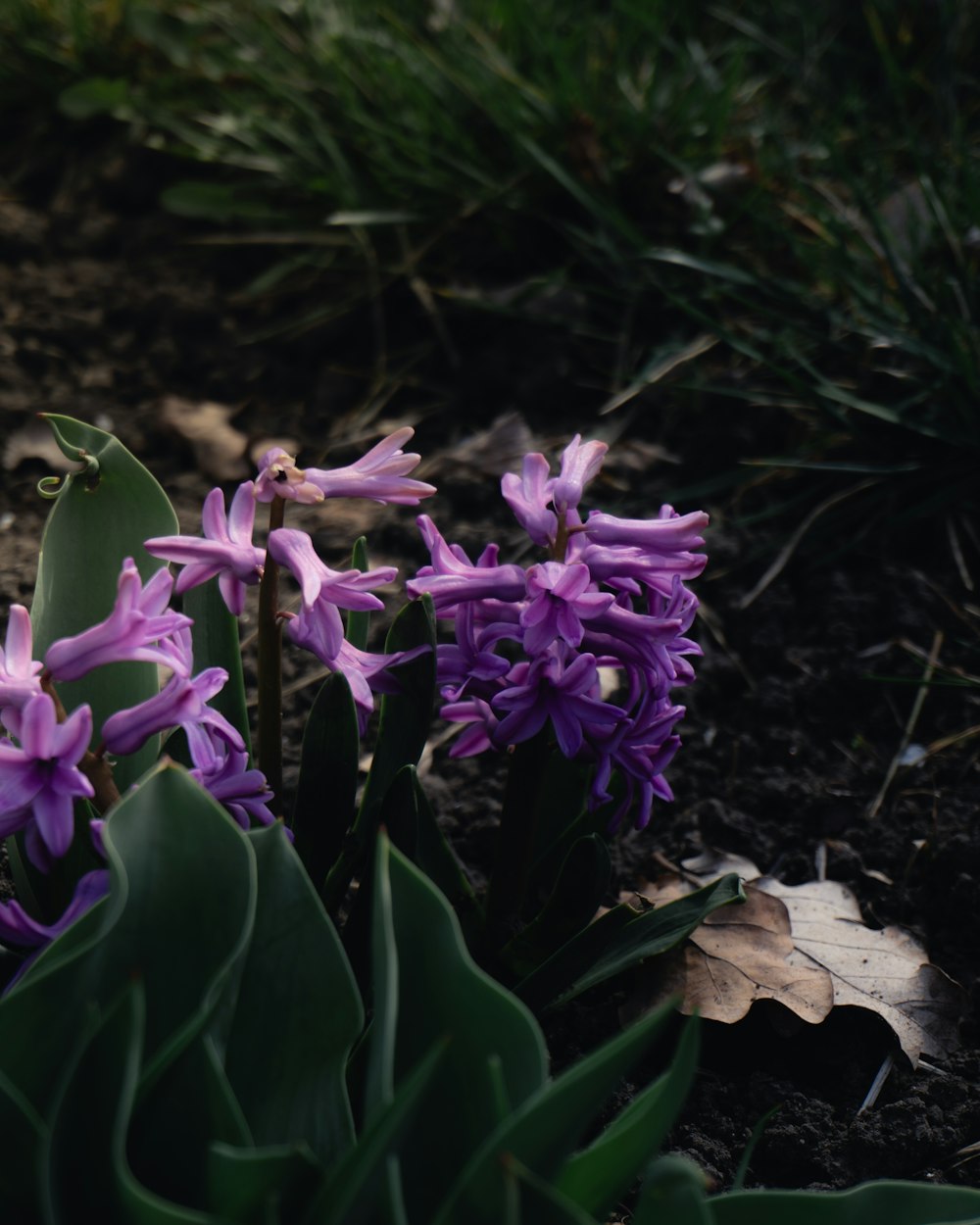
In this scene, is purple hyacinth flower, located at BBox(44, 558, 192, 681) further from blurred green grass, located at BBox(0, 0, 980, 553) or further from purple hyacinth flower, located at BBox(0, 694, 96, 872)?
blurred green grass, located at BBox(0, 0, 980, 553)

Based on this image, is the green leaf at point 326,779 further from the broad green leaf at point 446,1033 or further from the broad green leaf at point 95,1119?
the broad green leaf at point 95,1119

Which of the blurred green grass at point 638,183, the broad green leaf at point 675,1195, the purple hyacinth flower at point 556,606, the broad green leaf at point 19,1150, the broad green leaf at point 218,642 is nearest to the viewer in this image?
the broad green leaf at point 675,1195

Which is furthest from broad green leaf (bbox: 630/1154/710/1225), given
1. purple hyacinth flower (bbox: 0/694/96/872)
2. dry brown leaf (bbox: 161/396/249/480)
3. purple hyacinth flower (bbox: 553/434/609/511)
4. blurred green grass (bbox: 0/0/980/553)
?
dry brown leaf (bbox: 161/396/249/480)

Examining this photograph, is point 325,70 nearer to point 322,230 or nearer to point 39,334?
point 322,230

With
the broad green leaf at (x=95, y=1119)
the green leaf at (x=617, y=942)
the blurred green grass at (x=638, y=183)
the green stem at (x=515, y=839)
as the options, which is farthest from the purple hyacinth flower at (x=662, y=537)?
the blurred green grass at (x=638, y=183)

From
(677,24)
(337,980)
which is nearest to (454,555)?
(337,980)

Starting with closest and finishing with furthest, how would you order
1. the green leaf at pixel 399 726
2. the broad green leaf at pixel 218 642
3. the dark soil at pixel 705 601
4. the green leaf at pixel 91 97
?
the green leaf at pixel 399 726 → the broad green leaf at pixel 218 642 → the dark soil at pixel 705 601 → the green leaf at pixel 91 97

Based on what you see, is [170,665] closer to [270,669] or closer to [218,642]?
[270,669]
